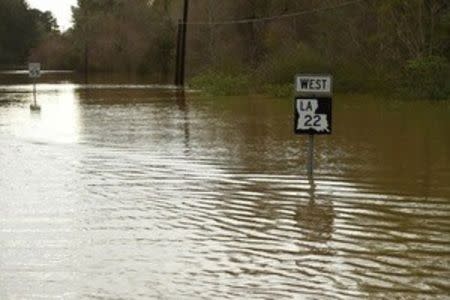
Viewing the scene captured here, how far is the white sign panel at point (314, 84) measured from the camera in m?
11.8

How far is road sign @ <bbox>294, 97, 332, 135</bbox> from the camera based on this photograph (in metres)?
12.1

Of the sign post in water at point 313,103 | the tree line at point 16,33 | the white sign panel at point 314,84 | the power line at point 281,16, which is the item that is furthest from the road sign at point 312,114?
the tree line at point 16,33

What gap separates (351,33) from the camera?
146ft

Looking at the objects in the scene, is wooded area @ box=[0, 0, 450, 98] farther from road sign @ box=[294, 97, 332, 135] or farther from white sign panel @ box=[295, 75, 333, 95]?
white sign panel @ box=[295, 75, 333, 95]

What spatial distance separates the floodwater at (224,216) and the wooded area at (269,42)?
16.5m

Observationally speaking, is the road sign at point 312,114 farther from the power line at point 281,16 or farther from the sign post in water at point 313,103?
the power line at point 281,16

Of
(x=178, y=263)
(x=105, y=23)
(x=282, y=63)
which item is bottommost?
(x=178, y=263)

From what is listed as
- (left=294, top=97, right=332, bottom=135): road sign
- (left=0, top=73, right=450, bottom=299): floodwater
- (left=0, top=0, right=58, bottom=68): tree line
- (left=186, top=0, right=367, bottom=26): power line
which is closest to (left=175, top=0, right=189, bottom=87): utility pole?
(left=186, top=0, right=367, bottom=26): power line

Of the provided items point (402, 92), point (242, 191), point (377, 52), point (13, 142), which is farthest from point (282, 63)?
point (242, 191)

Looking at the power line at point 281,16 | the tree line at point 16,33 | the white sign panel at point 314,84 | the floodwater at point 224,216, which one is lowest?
the floodwater at point 224,216

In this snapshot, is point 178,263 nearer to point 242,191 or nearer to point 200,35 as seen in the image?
point 242,191

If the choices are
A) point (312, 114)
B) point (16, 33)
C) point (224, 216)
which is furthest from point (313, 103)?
point (16, 33)

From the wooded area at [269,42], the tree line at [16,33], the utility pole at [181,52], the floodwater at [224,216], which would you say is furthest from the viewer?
the tree line at [16,33]

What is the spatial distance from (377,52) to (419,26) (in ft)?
20.7
